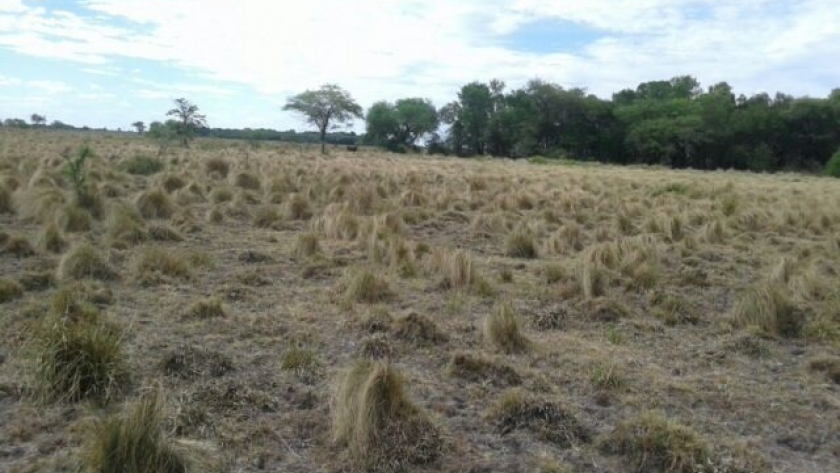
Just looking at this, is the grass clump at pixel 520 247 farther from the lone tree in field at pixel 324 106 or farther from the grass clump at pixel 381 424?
the lone tree in field at pixel 324 106

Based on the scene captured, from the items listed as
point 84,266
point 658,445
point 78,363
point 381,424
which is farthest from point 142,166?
point 658,445

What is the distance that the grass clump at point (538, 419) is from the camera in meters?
3.95

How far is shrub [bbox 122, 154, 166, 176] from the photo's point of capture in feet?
60.1

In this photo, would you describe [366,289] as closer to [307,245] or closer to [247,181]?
[307,245]

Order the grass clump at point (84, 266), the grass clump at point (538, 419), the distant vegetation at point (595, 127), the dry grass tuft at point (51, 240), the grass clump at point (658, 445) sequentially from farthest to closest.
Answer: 1. the distant vegetation at point (595, 127)
2. the dry grass tuft at point (51, 240)
3. the grass clump at point (84, 266)
4. the grass clump at point (538, 419)
5. the grass clump at point (658, 445)

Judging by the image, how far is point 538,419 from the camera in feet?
13.5

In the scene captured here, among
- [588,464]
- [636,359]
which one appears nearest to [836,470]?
[588,464]

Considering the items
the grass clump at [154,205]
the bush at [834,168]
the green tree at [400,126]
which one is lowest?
the grass clump at [154,205]

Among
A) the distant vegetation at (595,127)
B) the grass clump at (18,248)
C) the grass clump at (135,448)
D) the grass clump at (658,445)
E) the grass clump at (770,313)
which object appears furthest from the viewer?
the distant vegetation at (595,127)

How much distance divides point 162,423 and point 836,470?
3673mm

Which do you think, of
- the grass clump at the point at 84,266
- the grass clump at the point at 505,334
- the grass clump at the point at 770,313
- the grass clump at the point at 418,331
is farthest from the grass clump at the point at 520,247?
the grass clump at the point at 84,266

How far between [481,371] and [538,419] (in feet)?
2.70

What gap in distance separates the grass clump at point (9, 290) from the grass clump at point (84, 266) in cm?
62

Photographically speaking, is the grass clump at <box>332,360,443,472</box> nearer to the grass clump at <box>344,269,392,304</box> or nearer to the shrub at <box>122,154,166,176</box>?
the grass clump at <box>344,269,392,304</box>
